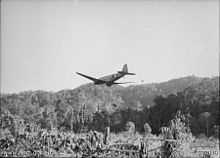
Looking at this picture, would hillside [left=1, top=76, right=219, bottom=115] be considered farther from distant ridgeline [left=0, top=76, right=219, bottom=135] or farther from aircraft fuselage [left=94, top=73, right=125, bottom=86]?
aircraft fuselage [left=94, top=73, right=125, bottom=86]

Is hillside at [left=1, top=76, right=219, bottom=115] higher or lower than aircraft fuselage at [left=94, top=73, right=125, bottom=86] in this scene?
higher

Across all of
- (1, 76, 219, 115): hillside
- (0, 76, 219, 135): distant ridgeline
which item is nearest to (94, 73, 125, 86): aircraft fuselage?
(0, 76, 219, 135): distant ridgeline

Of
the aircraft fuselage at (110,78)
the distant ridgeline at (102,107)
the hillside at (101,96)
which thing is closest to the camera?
the aircraft fuselage at (110,78)

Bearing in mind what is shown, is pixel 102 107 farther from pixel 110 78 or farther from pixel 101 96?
pixel 110 78

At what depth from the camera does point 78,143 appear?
16406 millimetres

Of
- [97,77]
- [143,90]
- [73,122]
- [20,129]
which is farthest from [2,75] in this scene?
[143,90]

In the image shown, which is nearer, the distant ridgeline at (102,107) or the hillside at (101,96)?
the distant ridgeline at (102,107)

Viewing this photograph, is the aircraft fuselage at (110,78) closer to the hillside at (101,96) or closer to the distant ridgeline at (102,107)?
the distant ridgeline at (102,107)

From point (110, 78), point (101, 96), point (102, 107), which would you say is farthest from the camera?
point (101, 96)

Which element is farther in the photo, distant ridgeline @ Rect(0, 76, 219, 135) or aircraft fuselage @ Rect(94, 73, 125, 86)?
→ distant ridgeline @ Rect(0, 76, 219, 135)

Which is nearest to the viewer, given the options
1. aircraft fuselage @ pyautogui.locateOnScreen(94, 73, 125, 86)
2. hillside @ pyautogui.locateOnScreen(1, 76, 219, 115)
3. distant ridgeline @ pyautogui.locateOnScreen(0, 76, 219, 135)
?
aircraft fuselage @ pyautogui.locateOnScreen(94, 73, 125, 86)

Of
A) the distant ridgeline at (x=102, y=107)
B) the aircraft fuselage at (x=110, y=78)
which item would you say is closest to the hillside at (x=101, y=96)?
the distant ridgeline at (x=102, y=107)

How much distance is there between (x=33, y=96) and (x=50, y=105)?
2.45 metres

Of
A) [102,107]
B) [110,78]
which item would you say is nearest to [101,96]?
[102,107]
